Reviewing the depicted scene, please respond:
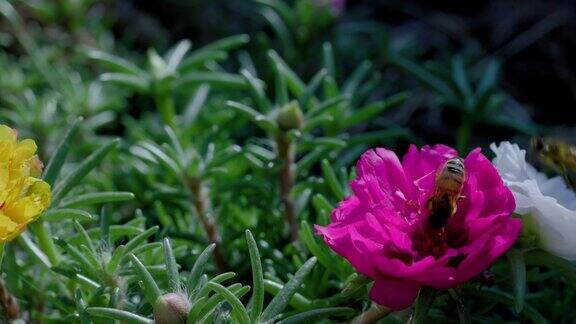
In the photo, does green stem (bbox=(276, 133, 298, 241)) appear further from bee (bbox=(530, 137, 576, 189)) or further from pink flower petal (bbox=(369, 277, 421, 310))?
pink flower petal (bbox=(369, 277, 421, 310))

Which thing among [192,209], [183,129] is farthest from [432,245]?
[183,129]

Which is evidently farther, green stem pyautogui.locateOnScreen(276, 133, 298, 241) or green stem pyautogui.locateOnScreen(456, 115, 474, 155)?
green stem pyautogui.locateOnScreen(456, 115, 474, 155)

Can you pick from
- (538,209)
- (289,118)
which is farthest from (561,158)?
(289,118)

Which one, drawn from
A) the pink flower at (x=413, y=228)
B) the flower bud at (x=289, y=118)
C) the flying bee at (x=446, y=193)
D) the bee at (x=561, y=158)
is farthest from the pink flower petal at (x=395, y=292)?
the flower bud at (x=289, y=118)

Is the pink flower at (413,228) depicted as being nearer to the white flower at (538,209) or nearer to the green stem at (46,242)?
the white flower at (538,209)

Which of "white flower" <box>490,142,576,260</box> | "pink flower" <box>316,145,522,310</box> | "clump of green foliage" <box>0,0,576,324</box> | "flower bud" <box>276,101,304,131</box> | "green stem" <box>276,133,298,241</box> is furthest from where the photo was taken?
"green stem" <box>276,133,298,241</box>

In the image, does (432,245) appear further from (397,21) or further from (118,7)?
(118,7)

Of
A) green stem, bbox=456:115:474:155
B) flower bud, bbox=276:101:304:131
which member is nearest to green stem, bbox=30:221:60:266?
flower bud, bbox=276:101:304:131
